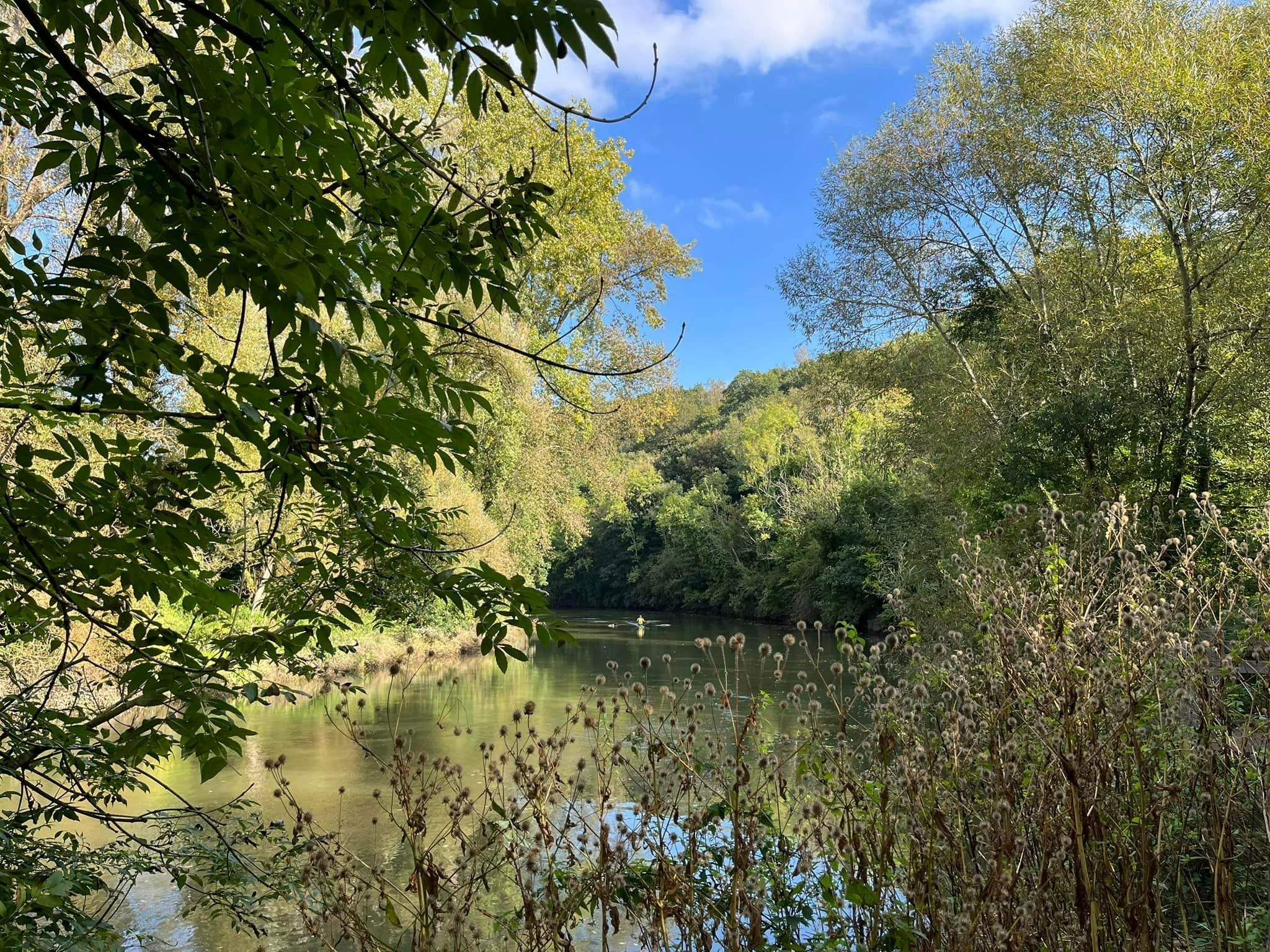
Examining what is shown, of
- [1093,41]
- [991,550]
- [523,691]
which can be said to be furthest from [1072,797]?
[523,691]

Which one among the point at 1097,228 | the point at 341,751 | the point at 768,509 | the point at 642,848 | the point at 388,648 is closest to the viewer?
the point at 642,848

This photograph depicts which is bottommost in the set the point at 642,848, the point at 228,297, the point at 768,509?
the point at 642,848

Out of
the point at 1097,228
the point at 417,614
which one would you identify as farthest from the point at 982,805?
the point at 1097,228

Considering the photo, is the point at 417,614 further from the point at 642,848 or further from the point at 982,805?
the point at 982,805

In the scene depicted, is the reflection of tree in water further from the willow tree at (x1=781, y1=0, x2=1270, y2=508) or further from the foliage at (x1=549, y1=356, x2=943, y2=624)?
the foliage at (x1=549, y1=356, x2=943, y2=624)

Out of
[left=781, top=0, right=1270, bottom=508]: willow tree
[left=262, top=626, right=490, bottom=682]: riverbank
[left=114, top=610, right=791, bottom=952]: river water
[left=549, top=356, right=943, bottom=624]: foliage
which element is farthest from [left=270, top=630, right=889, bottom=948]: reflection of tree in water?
[left=549, top=356, right=943, bottom=624]: foliage

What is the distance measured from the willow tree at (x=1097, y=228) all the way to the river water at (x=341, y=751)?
559 centimetres

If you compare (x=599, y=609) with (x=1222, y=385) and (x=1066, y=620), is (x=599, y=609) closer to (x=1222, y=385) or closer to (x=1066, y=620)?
(x=1222, y=385)

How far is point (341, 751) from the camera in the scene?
36.6 feet

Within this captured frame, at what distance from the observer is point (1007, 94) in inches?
558

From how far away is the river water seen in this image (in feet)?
19.3

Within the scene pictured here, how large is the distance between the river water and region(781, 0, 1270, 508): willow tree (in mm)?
5595

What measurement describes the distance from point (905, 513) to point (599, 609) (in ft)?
91.4

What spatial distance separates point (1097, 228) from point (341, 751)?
13.1m
